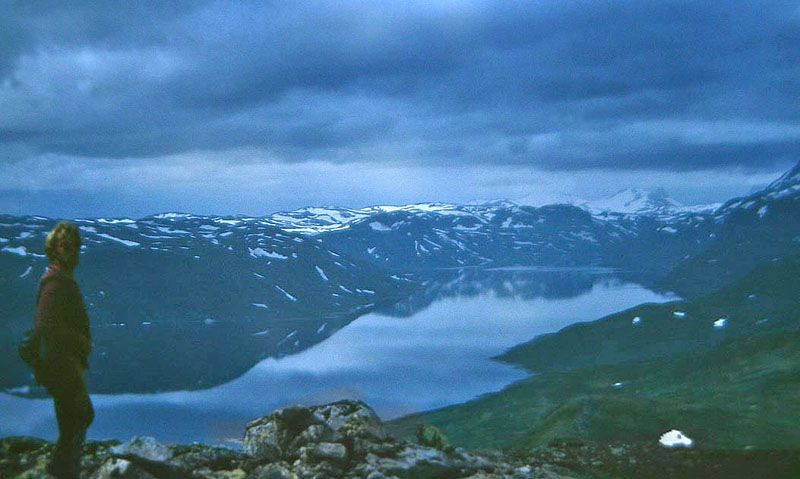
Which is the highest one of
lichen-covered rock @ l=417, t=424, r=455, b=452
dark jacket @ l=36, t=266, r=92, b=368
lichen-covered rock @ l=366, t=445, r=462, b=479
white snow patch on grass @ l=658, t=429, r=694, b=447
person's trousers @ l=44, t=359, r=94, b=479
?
dark jacket @ l=36, t=266, r=92, b=368

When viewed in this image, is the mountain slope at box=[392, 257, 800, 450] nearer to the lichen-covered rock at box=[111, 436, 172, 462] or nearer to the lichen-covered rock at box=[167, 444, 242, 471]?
the lichen-covered rock at box=[167, 444, 242, 471]

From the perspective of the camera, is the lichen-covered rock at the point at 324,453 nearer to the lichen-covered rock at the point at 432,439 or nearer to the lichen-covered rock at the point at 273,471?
the lichen-covered rock at the point at 273,471

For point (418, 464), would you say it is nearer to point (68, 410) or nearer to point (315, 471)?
point (315, 471)

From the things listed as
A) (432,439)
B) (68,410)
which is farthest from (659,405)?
(68,410)

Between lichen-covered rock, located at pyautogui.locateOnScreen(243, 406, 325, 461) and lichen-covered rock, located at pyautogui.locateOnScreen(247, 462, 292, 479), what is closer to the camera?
lichen-covered rock, located at pyautogui.locateOnScreen(247, 462, 292, 479)

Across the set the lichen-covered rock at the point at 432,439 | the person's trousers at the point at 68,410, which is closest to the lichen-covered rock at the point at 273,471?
the person's trousers at the point at 68,410

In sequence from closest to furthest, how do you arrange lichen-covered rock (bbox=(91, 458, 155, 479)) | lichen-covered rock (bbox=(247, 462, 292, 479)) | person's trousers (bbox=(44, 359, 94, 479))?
person's trousers (bbox=(44, 359, 94, 479))
lichen-covered rock (bbox=(91, 458, 155, 479))
lichen-covered rock (bbox=(247, 462, 292, 479))

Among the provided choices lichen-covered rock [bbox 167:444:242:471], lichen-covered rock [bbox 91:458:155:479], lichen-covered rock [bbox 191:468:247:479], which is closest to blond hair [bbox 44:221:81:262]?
lichen-covered rock [bbox 91:458:155:479]
